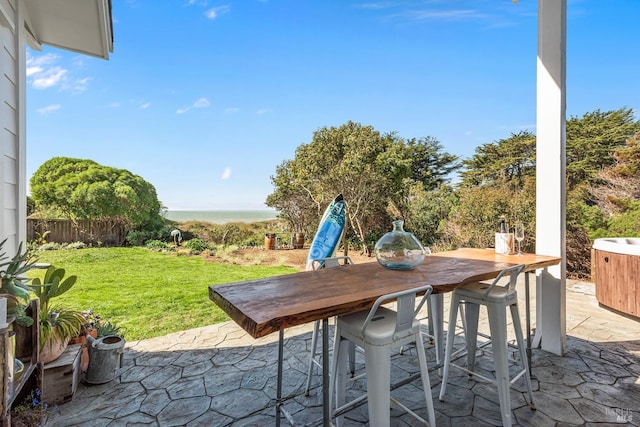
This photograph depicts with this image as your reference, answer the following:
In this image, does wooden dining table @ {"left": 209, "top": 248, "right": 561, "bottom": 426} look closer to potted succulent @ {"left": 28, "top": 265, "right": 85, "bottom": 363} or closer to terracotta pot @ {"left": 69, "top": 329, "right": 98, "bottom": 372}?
potted succulent @ {"left": 28, "top": 265, "right": 85, "bottom": 363}

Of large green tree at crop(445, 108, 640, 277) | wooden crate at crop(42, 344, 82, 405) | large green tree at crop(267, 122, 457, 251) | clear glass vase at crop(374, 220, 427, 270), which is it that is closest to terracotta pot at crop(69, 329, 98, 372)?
wooden crate at crop(42, 344, 82, 405)

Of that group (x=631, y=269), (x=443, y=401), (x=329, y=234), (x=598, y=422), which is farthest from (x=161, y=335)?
(x=631, y=269)

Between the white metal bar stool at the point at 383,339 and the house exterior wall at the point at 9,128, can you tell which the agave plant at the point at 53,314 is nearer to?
the house exterior wall at the point at 9,128

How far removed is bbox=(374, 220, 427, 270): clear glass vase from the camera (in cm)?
196

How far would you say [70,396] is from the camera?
1962mm

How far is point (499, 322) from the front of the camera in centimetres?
174

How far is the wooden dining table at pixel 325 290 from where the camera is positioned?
3.84ft

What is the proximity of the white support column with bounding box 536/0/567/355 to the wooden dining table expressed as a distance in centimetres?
39

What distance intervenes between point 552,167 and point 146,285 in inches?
223

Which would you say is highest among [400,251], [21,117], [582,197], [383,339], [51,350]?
[21,117]

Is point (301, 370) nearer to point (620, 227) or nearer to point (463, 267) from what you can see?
point (463, 267)

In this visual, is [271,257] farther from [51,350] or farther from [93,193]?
[51,350]

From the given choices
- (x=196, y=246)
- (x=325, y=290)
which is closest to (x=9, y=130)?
(x=325, y=290)

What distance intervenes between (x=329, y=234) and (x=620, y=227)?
5.39 m
